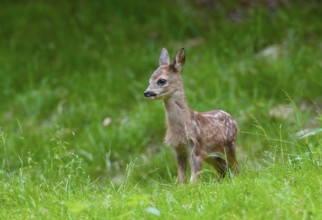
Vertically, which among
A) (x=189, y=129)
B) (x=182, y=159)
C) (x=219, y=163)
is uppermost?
(x=189, y=129)

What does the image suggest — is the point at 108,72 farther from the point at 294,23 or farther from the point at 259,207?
the point at 259,207

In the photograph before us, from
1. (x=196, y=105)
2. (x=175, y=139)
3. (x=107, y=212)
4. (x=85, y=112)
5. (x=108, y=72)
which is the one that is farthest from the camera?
(x=108, y=72)

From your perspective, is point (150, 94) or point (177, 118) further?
point (177, 118)

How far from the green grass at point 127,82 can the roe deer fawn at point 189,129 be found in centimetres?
25

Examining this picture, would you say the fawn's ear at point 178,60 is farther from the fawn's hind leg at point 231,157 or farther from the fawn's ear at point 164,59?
the fawn's hind leg at point 231,157

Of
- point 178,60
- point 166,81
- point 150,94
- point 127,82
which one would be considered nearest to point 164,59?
point 178,60

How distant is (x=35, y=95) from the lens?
1191cm

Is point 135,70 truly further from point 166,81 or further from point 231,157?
point 231,157

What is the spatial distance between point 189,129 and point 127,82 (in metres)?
4.94

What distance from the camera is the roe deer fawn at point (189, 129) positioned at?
6992mm

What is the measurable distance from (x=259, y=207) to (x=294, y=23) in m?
7.86

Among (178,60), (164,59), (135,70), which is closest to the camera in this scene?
(178,60)

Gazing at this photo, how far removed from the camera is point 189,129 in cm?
707

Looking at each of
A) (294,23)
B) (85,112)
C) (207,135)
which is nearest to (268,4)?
(294,23)
